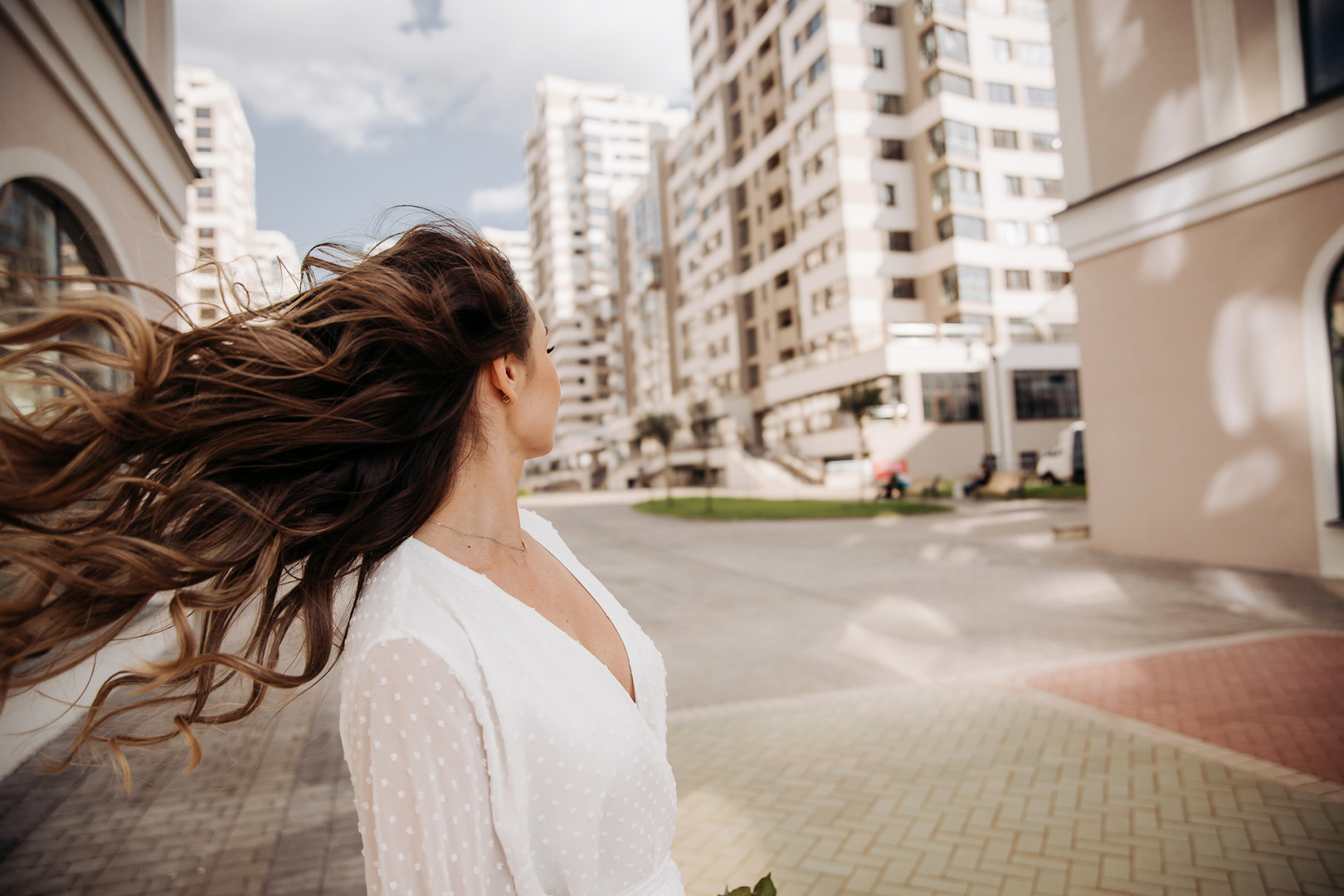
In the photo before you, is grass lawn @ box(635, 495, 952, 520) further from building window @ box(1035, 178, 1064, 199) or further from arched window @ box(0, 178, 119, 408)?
building window @ box(1035, 178, 1064, 199)

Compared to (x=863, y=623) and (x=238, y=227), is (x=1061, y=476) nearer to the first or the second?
(x=863, y=623)

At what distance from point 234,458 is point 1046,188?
51.5m

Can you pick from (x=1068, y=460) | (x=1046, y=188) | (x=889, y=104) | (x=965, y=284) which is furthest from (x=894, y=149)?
(x=1068, y=460)

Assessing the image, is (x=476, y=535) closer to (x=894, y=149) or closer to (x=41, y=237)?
(x=41, y=237)

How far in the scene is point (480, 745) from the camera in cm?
115

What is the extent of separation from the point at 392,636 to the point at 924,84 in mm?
50478

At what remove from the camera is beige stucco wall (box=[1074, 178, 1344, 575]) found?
389 inches

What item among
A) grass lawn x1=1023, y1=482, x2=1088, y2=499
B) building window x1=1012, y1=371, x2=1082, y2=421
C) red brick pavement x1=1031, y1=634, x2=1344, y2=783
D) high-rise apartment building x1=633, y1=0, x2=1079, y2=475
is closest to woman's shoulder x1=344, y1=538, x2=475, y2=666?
red brick pavement x1=1031, y1=634, x2=1344, y2=783

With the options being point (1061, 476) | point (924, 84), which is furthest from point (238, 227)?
point (1061, 476)

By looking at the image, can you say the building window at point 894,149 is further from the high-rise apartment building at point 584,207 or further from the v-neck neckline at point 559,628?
the high-rise apartment building at point 584,207

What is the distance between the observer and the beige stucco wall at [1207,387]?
988cm

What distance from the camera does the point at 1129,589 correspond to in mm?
10039

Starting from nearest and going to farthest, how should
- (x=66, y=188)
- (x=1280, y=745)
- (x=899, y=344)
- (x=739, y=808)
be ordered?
(x=739, y=808) < (x=1280, y=745) < (x=66, y=188) < (x=899, y=344)

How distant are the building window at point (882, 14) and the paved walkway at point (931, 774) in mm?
45066
